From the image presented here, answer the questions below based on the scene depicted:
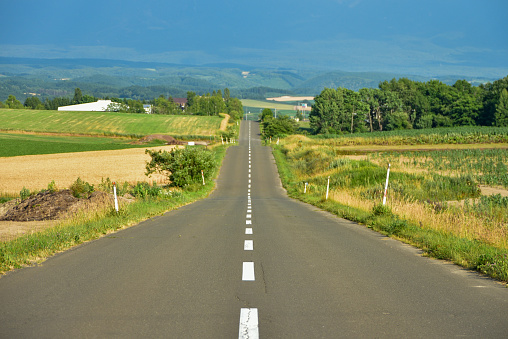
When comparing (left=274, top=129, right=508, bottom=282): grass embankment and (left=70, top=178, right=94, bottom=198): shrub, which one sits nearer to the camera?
(left=274, top=129, right=508, bottom=282): grass embankment

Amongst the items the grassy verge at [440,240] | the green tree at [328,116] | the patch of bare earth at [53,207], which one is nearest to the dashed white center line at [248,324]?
the grassy verge at [440,240]

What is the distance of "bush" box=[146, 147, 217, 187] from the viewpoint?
36906 millimetres

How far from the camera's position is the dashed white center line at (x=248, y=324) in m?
5.39

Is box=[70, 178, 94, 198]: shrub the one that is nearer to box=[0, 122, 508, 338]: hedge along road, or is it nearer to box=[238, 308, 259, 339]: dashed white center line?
box=[0, 122, 508, 338]: hedge along road

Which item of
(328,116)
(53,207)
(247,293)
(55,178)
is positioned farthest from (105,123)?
(247,293)

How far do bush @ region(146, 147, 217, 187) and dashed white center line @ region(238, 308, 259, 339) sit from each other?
102 feet

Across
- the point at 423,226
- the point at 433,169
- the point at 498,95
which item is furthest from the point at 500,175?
the point at 498,95

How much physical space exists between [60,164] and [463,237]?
53605 millimetres

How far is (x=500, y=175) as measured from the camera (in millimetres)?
44812

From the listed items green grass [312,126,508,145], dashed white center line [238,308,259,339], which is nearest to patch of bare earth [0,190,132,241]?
dashed white center line [238,308,259,339]

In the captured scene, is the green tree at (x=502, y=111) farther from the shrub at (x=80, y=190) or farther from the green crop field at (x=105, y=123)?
the shrub at (x=80, y=190)

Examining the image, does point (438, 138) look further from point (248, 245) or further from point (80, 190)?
point (248, 245)

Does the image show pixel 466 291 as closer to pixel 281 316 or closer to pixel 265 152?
pixel 281 316

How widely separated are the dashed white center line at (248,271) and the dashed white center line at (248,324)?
161 centimetres
